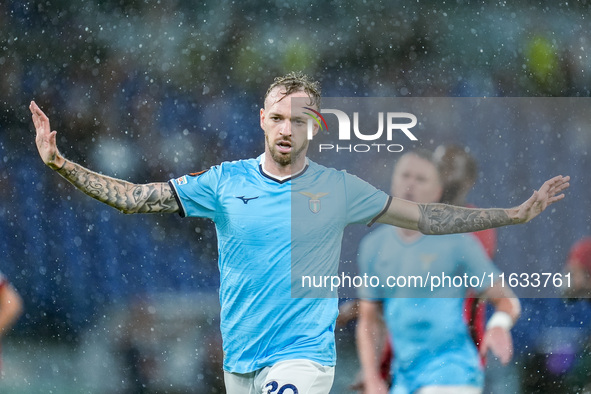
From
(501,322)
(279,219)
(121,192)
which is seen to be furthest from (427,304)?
(121,192)

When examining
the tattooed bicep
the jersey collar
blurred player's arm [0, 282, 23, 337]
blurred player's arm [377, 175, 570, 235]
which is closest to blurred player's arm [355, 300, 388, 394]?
blurred player's arm [377, 175, 570, 235]

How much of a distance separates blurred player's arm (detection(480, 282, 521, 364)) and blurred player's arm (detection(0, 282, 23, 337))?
395cm

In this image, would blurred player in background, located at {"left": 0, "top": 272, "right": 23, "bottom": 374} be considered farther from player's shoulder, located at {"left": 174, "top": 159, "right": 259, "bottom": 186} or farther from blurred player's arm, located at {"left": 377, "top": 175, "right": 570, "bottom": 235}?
blurred player's arm, located at {"left": 377, "top": 175, "right": 570, "bottom": 235}

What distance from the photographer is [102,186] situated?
4652mm

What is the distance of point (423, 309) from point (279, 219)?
96.6 inches

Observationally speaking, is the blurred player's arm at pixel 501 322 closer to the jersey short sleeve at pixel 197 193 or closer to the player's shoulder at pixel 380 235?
the player's shoulder at pixel 380 235

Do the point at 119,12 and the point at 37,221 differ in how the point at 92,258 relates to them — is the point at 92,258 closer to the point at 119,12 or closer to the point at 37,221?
the point at 37,221

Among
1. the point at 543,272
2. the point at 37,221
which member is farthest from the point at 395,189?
the point at 37,221

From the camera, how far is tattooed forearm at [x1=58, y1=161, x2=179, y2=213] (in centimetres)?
458

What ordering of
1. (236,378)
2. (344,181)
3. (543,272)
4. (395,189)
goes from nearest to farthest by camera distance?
(236,378)
(344,181)
(395,189)
(543,272)

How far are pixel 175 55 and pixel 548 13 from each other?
3135 millimetres

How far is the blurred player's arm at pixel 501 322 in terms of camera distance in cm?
641

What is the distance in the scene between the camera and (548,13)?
23.0ft

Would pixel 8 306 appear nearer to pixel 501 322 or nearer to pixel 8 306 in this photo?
pixel 8 306
